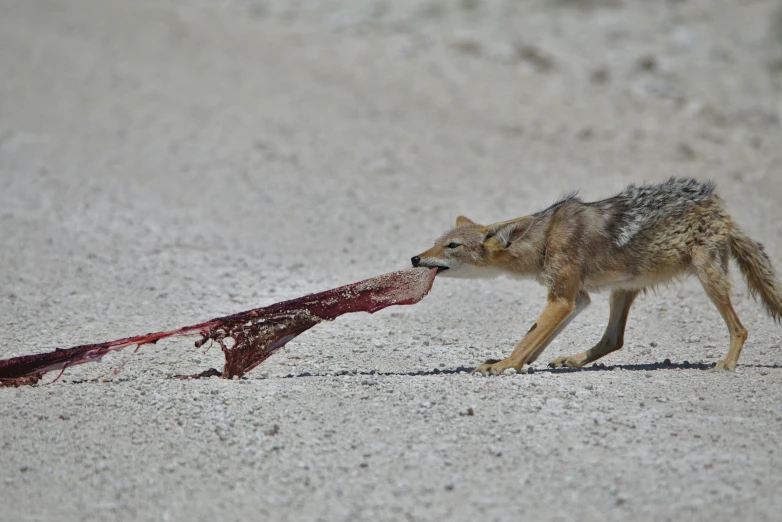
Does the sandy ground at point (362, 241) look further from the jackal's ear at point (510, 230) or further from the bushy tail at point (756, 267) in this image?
the jackal's ear at point (510, 230)

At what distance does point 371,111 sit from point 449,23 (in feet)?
21.1

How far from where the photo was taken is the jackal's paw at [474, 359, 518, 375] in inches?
281

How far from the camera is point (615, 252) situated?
7.67 metres

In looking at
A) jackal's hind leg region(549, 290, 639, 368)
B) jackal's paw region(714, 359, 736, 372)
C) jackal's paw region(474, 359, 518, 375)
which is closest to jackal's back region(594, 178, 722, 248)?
jackal's hind leg region(549, 290, 639, 368)

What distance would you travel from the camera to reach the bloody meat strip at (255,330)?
7035mm

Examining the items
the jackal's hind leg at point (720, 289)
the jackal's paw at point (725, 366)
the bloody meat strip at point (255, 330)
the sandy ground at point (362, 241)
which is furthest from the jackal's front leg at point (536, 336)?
the jackal's paw at point (725, 366)

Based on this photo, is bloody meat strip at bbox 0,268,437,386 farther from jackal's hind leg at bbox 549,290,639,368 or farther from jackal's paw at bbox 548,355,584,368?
jackal's hind leg at bbox 549,290,639,368

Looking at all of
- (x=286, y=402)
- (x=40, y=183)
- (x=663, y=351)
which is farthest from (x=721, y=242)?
(x=40, y=183)

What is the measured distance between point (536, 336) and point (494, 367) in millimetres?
466

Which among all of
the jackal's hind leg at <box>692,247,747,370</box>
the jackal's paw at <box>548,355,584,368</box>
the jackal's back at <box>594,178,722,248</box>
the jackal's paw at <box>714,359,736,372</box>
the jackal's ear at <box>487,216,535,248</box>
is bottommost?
the jackal's paw at <box>548,355,584,368</box>

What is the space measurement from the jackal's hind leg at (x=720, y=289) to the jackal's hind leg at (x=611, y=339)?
2.74 ft

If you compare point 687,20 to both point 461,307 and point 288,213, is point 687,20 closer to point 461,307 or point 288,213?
point 288,213

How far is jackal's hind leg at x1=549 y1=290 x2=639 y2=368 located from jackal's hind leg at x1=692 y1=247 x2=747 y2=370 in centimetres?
83

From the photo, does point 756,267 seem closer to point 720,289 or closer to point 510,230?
point 720,289
